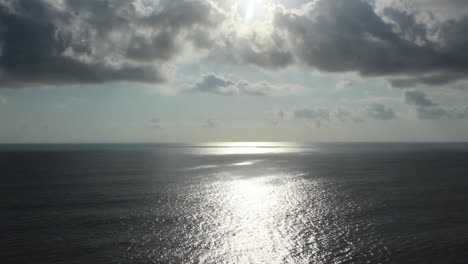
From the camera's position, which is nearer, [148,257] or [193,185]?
[148,257]

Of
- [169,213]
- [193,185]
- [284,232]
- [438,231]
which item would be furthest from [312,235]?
[193,185]

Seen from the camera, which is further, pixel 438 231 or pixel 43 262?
pixel 438 231

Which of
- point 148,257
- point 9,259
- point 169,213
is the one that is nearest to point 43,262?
point 9,259

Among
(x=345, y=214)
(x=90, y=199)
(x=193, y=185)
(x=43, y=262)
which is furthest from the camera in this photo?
(x=193, y=185)

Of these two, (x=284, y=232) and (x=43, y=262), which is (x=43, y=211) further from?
(x=284, y=232)

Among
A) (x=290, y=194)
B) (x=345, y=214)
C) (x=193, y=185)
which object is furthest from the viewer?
(x=193, y=185)

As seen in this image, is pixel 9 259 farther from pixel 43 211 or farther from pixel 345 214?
pixel 345 214

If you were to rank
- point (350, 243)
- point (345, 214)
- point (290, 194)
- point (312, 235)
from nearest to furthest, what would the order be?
point (350, 243) → point (312, 235) → point (345, 214) → point (290, 194)

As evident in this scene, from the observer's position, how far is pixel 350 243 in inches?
1811

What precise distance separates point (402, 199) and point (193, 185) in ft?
188

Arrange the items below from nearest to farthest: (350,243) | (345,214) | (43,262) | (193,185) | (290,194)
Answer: (43,262)
(350,243)
(345,214)
(290,194)
(193,185)

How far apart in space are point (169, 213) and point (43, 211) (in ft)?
80.0

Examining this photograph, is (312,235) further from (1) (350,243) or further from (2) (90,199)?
(2) (90,199)

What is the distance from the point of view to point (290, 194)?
86812 mm
